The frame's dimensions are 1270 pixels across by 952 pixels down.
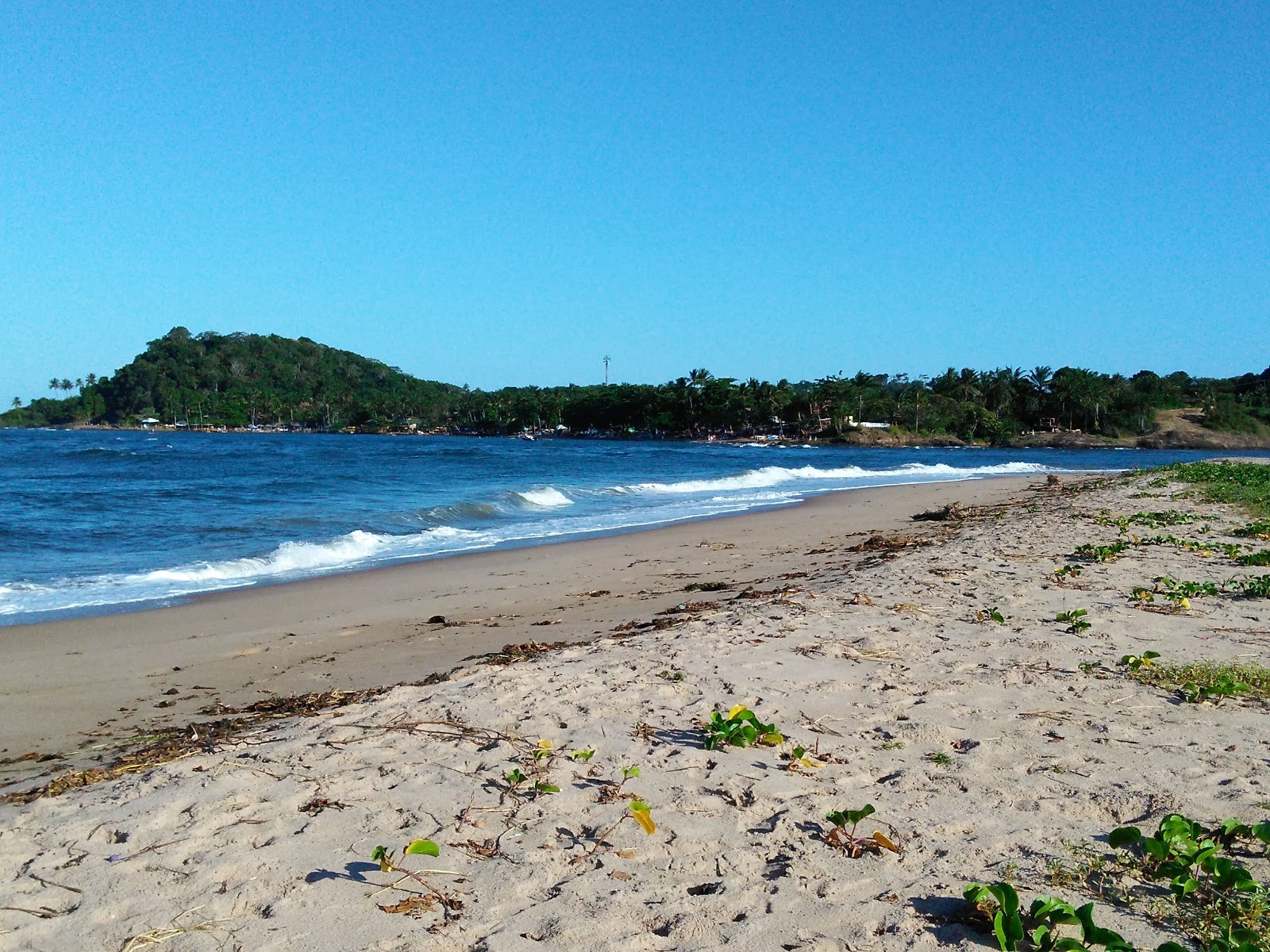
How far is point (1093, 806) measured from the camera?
3.36 meters

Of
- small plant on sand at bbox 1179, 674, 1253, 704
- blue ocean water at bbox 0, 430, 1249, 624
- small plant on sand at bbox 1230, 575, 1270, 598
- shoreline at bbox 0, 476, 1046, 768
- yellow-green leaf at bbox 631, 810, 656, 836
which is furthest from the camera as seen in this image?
blue ocean water at bbox 0, 430, 1249, 624

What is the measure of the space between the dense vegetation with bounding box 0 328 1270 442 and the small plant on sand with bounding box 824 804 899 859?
4109 inches

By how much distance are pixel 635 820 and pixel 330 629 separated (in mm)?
5682

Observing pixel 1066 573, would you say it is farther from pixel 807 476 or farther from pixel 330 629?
pixel 807 476

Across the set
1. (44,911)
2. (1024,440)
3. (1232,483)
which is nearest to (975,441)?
(1024,440)

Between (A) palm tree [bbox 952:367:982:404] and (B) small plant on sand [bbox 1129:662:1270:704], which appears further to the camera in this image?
(A) palm tree [bbox 952:367:982:404]

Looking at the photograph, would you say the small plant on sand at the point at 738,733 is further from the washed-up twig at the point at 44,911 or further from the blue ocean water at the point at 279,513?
the blue ocean water at the point at 279,513

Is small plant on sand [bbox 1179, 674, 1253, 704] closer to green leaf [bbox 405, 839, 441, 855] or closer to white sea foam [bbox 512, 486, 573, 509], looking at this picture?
green leaf [bbox 405, 839, 441, 855]

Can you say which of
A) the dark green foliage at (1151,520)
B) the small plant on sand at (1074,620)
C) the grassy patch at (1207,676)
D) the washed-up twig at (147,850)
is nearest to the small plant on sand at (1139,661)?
the grassy patch at (1207,676)

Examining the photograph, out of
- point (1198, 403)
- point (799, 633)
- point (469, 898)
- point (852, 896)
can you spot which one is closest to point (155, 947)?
point (469, 898)

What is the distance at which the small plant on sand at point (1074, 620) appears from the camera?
20.3ft

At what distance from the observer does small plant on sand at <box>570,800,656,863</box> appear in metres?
3.18

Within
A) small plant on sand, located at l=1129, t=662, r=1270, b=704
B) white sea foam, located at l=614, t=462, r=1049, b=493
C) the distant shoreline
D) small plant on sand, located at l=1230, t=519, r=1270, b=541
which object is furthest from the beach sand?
the distant shoreline

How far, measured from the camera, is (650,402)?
123062 mm
